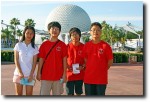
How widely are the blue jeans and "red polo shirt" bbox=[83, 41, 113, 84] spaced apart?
5 cm

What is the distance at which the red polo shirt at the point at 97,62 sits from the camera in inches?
151

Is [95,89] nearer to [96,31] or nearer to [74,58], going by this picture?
[74,58]

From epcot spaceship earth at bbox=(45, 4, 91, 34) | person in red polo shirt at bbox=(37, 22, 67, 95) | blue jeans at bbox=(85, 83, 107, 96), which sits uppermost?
epcot spaceship earth at bbox=(45, 4, 91, 34)

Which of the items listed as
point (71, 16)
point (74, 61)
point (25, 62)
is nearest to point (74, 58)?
point (74, 61)

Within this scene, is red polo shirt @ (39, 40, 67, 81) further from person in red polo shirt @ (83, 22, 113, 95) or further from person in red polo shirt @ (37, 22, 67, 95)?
person in red polo shirt @ (83, 22, 113, 95)

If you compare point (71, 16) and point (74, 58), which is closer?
point (74, 58)

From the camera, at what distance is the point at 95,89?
391 cm

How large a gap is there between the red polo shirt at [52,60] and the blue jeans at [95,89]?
44 cm

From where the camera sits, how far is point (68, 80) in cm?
421

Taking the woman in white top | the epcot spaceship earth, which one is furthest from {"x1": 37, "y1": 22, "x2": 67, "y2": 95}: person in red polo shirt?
the epcot spaceship earth

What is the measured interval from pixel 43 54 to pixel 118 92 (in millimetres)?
2510

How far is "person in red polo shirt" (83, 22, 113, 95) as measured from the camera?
3.83 metres

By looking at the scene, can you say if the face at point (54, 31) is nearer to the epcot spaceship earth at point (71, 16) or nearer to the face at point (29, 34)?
the face at point (29, 34)

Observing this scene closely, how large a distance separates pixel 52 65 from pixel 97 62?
63 cm
